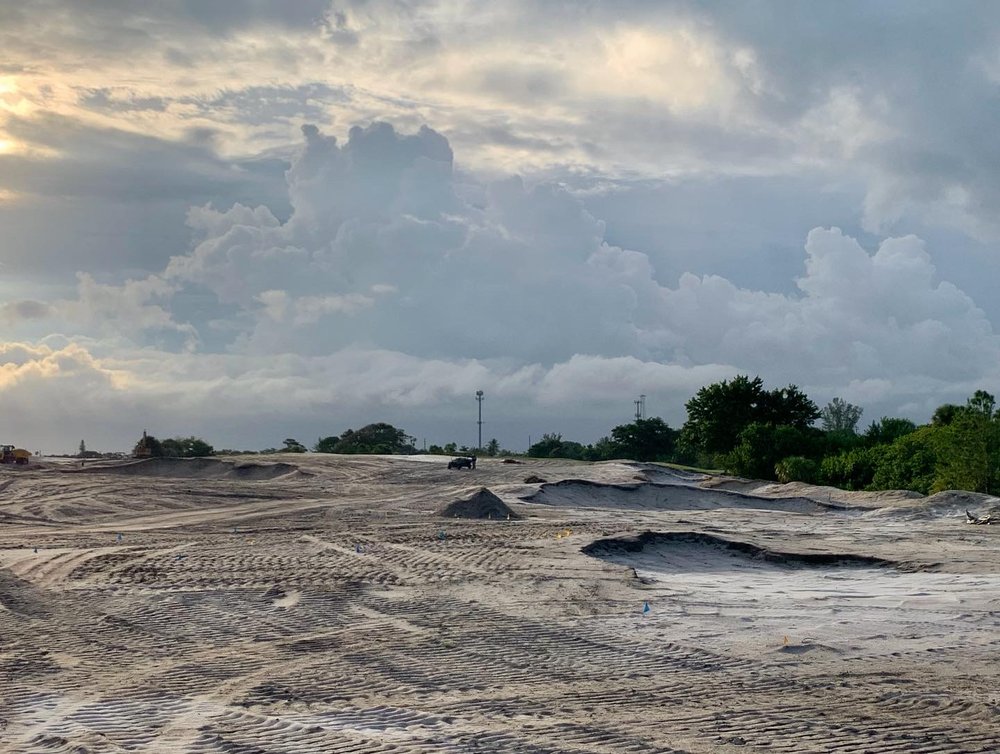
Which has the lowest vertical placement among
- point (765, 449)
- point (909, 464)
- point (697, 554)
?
point (697, 554)

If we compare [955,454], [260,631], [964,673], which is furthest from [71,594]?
[955,454]

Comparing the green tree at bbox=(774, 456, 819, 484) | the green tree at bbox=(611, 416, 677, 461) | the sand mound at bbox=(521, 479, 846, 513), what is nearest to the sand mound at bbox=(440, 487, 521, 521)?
the sand mound at bbox=(521, 479, 846, 513)

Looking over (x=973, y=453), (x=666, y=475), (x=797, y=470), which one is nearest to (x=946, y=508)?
(x=973, y=453)

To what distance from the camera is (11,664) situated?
10320mm

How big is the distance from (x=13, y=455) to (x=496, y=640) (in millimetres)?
54101

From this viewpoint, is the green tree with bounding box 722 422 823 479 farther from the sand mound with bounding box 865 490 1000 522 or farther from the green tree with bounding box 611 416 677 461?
the green tree with bounding box 611 416 677 461

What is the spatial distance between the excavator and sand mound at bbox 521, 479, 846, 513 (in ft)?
112

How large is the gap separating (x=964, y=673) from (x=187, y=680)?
7.07m

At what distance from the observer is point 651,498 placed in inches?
1539

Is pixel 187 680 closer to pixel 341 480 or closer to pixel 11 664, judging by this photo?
pixel 11 664

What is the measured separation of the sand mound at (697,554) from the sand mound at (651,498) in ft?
49.9

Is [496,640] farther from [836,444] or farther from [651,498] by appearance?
[836,444]

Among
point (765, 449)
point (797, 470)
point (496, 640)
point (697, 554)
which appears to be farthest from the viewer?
point (765, 449)

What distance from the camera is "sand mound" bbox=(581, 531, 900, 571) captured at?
62.1ft
